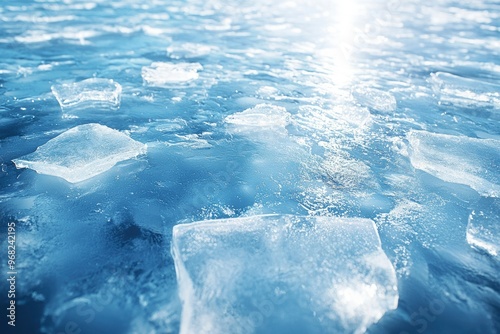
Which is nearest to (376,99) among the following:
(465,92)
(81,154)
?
(465,92)

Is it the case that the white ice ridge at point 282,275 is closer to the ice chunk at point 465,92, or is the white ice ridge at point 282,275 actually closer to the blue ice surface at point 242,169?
the blue ice surface at point 242,169

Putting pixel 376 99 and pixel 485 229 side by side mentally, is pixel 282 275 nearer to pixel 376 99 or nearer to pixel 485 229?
pixel 485 229

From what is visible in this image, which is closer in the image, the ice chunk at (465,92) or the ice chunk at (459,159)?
the ice chunk at (459,159)

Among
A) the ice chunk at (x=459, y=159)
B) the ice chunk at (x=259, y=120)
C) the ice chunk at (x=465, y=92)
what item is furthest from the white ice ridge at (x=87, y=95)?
the ice chunk at (x=465, y=92)

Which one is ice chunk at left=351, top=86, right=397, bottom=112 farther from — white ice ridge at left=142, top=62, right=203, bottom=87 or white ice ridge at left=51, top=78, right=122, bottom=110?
white ice ridge at left=51, top=78, right=122, bottom=110

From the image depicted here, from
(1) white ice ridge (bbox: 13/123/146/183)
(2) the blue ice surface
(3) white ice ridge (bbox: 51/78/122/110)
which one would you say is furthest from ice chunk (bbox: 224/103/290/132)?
(3) white ice ridge (bbox: 51/78/122/110)

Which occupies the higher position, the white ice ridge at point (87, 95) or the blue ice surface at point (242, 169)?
the white ice ridge at point (87, 95)
